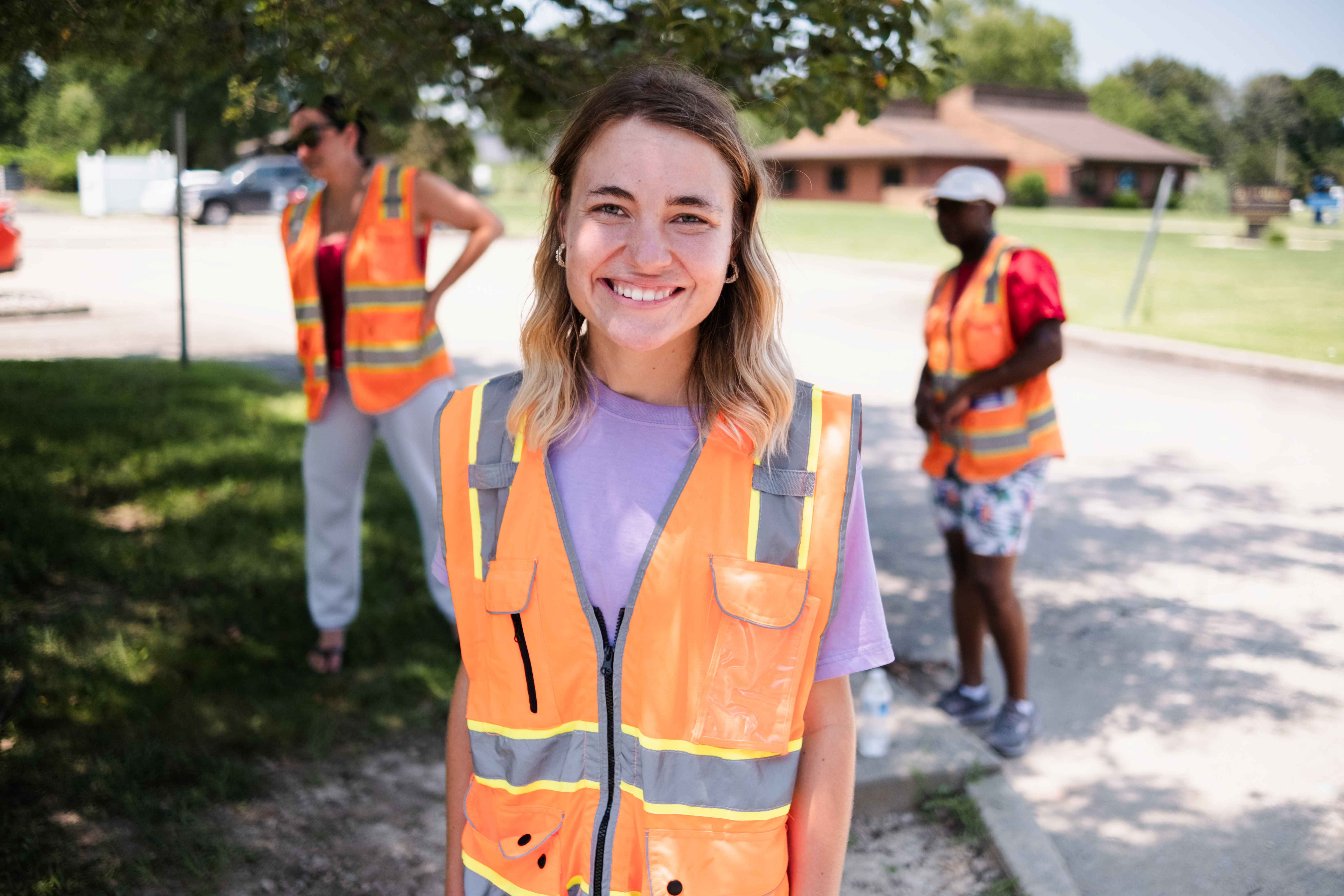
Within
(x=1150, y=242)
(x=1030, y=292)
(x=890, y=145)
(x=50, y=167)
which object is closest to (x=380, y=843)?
(x=1030, y=292)

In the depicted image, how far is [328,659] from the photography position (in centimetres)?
452

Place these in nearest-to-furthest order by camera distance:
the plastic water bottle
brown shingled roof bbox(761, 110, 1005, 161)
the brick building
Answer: the plastic water bottle → brown shingled roof bbox(761, 110, 1005, 161) → the brick building

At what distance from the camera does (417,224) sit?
4.48 metres

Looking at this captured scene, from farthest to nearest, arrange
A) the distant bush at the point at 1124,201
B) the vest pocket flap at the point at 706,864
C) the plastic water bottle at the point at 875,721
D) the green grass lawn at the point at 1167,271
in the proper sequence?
1. the distant bush at the point at 1124,201
2. the green grass lawn at the point at 1167,271
3. the plastic water bottle at the point at 875,721
4. the vest pocket flap at the point at 706,864

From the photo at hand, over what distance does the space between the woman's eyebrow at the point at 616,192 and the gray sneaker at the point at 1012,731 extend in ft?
10.9

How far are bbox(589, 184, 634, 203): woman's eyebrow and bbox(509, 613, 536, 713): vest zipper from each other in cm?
65

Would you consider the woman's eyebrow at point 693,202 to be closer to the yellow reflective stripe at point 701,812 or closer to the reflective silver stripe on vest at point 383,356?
the yellow reflective stripe at point 701,812

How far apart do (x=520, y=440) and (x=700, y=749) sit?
21.6 inches

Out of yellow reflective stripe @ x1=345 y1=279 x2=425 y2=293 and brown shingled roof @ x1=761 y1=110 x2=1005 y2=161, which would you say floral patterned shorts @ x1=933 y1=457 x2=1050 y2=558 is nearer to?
yellow reflective stripe @ x1=345 y1=279 x2=425 y2=293

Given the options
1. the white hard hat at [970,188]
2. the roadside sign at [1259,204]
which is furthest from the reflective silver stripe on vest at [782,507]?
the roadside sign at [1259,204]

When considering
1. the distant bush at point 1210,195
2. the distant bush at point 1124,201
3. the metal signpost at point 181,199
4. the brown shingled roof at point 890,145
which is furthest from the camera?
the distant bush at point 1124,201

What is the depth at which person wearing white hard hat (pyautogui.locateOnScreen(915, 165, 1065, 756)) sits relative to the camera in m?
4.14

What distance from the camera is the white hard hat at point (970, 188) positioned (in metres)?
4.32

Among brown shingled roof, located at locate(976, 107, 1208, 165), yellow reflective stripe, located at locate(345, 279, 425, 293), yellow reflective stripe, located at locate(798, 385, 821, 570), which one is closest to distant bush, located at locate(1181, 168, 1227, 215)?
brown shingled roof, located at locate(976, 107, 1208, 165)
